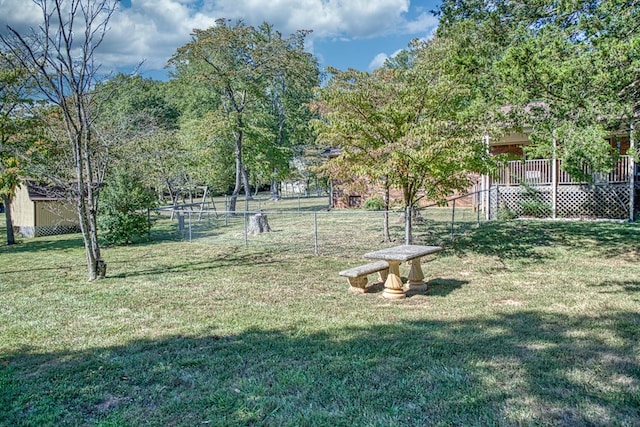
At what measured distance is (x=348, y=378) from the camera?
360cm

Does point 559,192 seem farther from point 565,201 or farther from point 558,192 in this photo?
point 565,201

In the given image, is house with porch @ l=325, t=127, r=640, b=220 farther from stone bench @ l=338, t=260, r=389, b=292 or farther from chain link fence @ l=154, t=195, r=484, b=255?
stone bench @ l=338, t=260, r=389, b=292

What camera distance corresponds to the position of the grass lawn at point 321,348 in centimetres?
313

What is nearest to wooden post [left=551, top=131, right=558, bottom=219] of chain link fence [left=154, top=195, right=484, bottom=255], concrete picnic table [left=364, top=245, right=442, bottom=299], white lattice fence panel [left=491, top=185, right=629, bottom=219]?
white lattice fence panel [left=491, top=185, right=629, bottom=219]

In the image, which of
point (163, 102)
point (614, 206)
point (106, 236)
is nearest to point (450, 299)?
point (106, 236)

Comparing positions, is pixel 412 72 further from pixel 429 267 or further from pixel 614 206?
pixel 614 206

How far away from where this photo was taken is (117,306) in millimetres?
6141

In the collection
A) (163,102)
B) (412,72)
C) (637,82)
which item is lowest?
(637,82)

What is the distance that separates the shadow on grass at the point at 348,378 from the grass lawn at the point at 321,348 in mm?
16

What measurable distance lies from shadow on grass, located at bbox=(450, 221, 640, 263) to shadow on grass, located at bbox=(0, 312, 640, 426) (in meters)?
4.86

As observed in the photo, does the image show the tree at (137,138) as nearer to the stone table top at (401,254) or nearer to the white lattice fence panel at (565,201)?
the stone table top at (401,254)

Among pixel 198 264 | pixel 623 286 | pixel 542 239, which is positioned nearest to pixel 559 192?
pixel 542 239

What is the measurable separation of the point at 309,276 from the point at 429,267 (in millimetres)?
2368

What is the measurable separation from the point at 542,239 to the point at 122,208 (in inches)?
459
